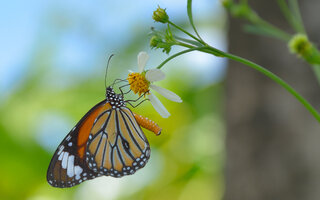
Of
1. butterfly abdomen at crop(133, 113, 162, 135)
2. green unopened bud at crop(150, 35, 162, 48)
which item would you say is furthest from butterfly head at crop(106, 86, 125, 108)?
green unopened bud at crop(150, 35, 162, 48)

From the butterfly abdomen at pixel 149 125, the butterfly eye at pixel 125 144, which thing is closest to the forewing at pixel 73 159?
the butterfly eye at pixel 125 144

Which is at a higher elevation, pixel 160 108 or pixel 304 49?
pixel 160 108

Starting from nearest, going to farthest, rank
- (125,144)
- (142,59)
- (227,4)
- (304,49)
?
1. (304,49)
2. (142,59)
3. (227,4)
4. (125,144)

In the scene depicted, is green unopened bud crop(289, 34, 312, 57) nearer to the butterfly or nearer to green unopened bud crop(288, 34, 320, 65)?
green unopened bud crop(288, 34, 320, 65)

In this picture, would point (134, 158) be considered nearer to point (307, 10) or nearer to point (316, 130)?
point (316, 130)

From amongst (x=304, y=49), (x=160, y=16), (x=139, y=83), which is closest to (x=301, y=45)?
(x=304, y=49)

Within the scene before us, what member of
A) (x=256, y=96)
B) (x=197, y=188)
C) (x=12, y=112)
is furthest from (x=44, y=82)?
(x=256, y=96)

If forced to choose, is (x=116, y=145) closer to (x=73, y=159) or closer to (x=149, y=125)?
(x=73, y=159)

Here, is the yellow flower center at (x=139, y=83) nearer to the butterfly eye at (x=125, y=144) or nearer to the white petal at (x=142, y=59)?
the white petal at (x=142, y=59)
